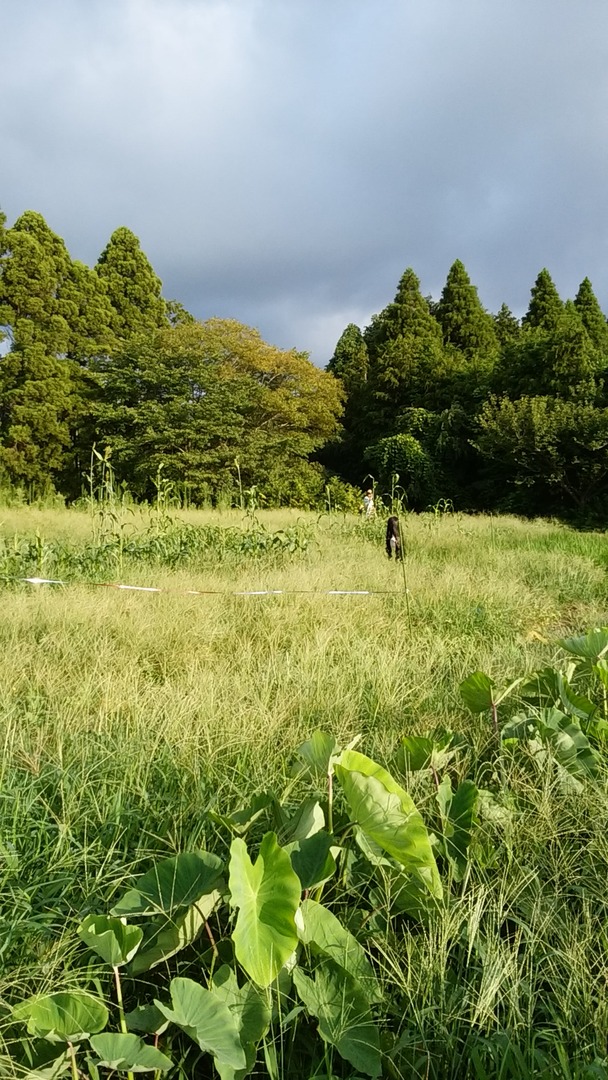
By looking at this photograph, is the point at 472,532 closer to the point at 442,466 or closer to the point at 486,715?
the point at 486,715

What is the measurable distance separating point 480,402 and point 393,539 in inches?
550

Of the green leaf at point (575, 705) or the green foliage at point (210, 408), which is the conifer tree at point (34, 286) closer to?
the green foliage at point (210, 408)

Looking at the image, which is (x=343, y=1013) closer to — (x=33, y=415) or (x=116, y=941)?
(x=116, y=941)

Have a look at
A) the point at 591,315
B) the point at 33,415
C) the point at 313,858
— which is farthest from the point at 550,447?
the point at 313,858

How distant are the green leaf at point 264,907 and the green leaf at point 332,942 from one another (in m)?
0.08

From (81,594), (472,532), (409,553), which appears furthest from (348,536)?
(81,594)

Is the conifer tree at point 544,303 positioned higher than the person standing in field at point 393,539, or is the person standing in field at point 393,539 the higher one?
the conifer tree at point 544,303

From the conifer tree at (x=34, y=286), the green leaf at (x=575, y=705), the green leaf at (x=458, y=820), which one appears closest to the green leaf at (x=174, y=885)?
the green leaf at (x=458, y=820)

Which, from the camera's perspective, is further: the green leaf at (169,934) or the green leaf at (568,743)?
the green leaf at (568,743)

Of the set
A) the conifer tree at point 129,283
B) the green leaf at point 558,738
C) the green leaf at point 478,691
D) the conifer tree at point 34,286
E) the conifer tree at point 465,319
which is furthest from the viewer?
the conifer tree at point 465,319

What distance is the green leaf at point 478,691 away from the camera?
5.23ft

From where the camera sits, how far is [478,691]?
162 centimetres

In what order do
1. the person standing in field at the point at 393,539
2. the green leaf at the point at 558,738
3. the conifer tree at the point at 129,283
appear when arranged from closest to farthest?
the green leaf at the point at 558,738
the person standing in field at the point at 393,539
the conifer tree at the point at 129,283

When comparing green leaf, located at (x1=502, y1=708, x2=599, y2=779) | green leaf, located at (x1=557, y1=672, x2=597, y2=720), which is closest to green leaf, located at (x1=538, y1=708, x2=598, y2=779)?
green leaf, located at (x1=502, y1=708, x2=599, y2=779)
